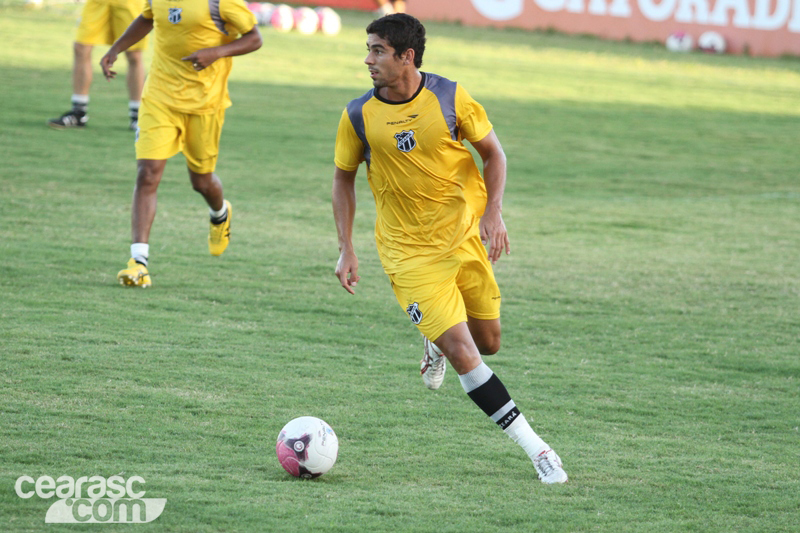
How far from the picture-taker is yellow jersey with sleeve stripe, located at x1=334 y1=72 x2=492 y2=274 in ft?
15.5

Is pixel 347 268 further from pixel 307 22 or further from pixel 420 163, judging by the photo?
pixel 307 22

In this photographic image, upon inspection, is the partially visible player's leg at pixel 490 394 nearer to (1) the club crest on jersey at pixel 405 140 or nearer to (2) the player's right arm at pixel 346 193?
(2) the player's right arm at pixel 346 193

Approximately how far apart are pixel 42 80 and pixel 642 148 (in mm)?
9371

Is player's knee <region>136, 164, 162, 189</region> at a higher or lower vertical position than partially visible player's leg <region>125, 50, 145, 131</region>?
higher

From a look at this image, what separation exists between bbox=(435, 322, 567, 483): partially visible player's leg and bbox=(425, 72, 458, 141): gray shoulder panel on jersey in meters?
0.92

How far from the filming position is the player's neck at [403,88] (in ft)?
15.4

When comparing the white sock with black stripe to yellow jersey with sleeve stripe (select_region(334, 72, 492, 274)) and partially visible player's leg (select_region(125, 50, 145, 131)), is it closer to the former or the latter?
yellow jersey with sleeve stripe (select_region(334, 72, 492, 274))

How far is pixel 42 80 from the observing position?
16078 millimetres

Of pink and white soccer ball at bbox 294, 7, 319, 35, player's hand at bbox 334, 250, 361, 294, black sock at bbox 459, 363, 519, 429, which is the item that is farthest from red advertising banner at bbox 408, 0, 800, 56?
black sock at bbox 459, 363, 519, 429

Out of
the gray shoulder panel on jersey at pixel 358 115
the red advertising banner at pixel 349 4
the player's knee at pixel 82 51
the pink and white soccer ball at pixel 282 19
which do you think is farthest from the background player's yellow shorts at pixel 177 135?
the red advertising banner at pixel 349 4

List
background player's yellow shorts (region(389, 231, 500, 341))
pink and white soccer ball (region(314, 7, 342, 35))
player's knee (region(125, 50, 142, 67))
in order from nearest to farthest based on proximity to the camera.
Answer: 1. background player's yellow shorts (region(389, 231, 500, 341))
2. player's knee (region(125, 50, 142, 67))
3. pink and white soccer ball (region(314, 7, 342, 35))

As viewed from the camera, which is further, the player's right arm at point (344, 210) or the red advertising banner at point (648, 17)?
the red advertising banner at point (648, 17)

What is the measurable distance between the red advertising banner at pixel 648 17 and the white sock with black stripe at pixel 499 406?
2678 centimetres

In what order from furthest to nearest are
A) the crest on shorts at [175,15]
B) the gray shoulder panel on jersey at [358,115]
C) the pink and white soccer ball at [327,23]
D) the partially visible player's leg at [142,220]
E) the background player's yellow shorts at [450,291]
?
the pink and white soccer ball at [327,23] → the crest on shorts at [175,15] → the partially visible player's leg at [142,220] → the gray shoulder panel on jersey at [358,115] → the background player's yellow shorts at [450,291]
